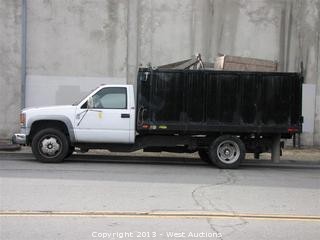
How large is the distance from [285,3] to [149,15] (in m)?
5.05

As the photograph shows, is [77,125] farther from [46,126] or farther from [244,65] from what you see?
[244,65]

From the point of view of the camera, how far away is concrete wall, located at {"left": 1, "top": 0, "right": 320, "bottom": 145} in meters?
20.5

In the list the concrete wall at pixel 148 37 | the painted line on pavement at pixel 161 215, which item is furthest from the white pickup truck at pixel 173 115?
the concrete wall at pixel 148 37

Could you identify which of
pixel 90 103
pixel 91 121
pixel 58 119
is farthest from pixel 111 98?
pixel 58 119

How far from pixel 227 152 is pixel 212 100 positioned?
1407 millimetres

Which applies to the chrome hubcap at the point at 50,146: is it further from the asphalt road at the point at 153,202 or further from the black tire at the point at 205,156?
the black tire at the point at 205,156

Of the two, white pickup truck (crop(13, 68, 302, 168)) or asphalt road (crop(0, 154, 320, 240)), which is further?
white pickup truck (crop(13, 68, 302, 168))

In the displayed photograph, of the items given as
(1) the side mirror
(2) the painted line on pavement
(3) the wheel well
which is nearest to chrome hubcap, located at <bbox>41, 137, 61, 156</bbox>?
(3) the wheel well

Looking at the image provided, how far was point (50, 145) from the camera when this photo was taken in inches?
555

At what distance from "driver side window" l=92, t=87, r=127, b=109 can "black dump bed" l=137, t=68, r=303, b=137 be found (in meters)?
0.41

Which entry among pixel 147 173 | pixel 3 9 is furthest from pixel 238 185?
pixel 3 9

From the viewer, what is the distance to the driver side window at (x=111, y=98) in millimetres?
14305

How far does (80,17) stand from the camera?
2053 centimetres

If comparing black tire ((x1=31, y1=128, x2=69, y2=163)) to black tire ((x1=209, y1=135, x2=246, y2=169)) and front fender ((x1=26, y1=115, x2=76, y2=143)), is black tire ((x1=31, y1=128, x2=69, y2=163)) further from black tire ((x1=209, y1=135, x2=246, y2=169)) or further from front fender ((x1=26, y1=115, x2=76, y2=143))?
black tire ((x1=209, y1=135, x2=246, y2=169))
